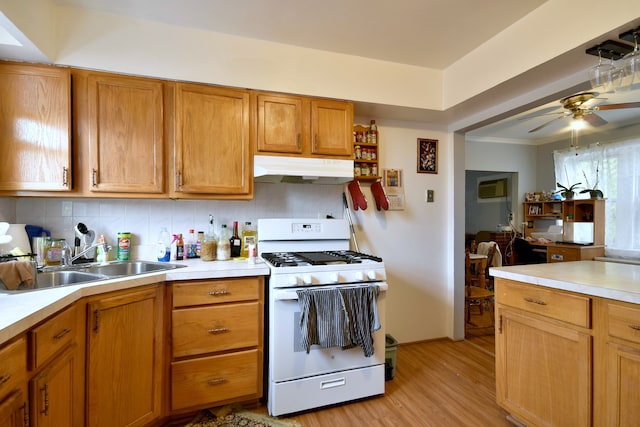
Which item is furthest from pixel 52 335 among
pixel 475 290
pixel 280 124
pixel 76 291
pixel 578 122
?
pixel 578 122

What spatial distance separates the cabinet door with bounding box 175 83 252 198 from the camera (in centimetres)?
198

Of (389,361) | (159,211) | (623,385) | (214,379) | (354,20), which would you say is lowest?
(389,361)

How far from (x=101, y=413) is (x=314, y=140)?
199 centimetres

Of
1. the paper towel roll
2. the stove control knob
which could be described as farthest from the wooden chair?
the paper towel roll

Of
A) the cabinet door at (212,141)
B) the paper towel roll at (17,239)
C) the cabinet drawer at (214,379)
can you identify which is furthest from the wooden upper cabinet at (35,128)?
the cabinet drawer at (214,379)

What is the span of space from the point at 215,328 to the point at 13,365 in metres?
0.94

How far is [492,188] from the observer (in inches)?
250

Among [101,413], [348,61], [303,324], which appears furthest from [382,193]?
[101,413]

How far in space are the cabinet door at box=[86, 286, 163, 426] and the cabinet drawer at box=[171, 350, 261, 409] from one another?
107 millimetres

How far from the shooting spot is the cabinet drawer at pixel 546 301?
1359 millimetres

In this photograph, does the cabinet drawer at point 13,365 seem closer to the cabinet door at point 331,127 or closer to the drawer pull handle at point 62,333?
the drawer pull handle at point 62,333

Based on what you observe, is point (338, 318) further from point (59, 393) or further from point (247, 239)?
point (59, 393)

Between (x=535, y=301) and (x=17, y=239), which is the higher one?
(x=17, y=239)

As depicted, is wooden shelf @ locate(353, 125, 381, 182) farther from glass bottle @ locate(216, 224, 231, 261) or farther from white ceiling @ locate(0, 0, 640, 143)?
glass bottle @ locate(216, 224, 231, 261)
